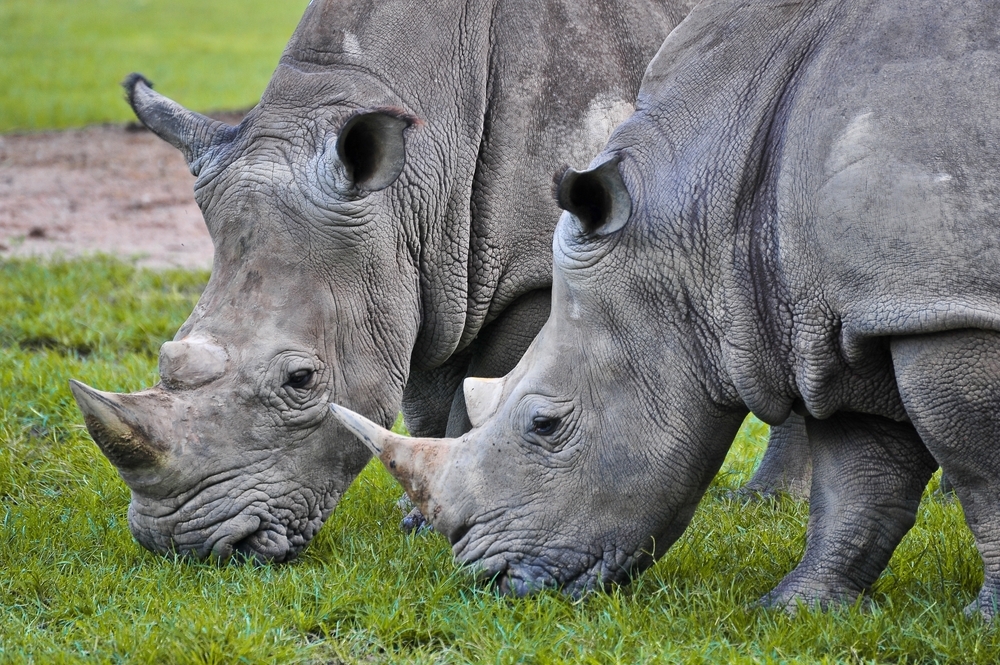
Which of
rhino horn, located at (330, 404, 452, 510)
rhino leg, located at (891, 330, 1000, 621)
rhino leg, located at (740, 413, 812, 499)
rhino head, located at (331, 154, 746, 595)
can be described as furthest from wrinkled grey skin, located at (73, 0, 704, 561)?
rhino leg, located at (891, 330, 1000, 621)

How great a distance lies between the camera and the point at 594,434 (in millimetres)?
4770

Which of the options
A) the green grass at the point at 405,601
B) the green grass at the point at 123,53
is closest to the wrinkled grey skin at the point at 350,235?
the green grass at the point at 405,601

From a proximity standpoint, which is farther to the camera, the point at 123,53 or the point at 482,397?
the point at 123,53

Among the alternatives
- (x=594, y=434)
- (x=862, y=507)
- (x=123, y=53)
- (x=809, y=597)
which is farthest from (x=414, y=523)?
(x=123, y=53)

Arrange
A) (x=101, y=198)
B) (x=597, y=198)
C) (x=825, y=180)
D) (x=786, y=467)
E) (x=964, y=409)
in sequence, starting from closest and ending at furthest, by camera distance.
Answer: (x=964, y=409) < (x=825, y=180) < (x=597, y=198) < (x=786, y=467) < (x=101, y=198)

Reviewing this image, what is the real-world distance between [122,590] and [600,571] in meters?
1.65

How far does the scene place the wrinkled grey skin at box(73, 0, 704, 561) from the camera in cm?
526

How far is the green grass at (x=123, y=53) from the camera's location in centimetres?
1925

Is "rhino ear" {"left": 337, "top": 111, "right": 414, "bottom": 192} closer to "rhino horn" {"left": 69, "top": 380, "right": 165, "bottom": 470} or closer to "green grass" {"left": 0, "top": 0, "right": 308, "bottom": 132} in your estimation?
"rhino horn" {"left": 69, "top": 380, "right": 165, "bottom": 470}

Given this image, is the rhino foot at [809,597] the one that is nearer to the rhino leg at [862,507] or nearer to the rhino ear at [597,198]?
the rhino leg at [862,507]

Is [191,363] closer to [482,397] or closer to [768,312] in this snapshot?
[482,397]

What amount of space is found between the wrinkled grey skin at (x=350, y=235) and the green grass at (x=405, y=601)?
→ 0.35 meters

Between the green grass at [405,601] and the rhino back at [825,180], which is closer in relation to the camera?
the rhino back at [825,180]

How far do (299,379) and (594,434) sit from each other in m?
1.20
